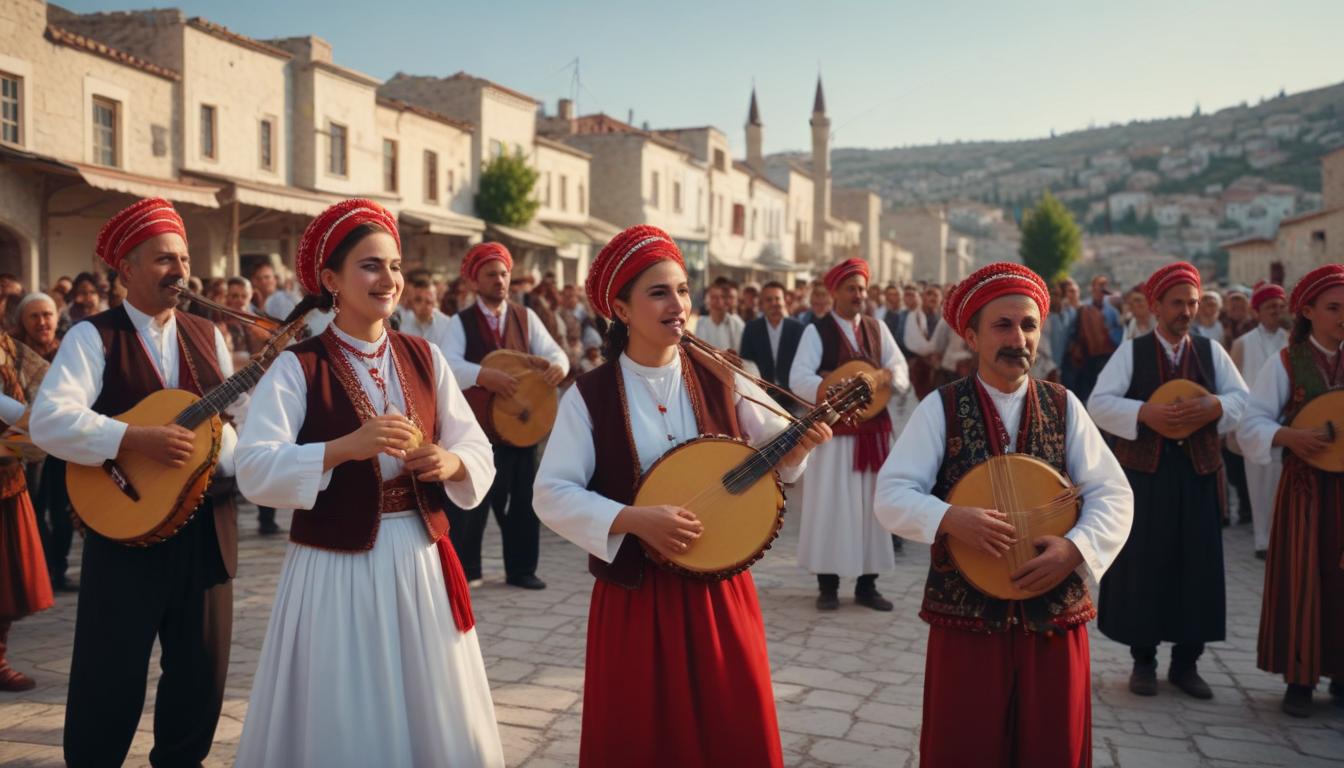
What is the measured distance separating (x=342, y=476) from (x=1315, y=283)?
4623 millimetres

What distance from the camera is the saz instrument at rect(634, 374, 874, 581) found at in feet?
10.6

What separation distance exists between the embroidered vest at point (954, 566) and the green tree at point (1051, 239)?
3509 inches

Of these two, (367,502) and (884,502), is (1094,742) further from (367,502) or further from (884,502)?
(367,502)

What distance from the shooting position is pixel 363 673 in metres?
3.20

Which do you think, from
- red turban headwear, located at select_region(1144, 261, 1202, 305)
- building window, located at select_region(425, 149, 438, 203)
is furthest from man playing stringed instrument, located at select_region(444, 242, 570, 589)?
building window, located at select_region(425, 149, 438, 203)

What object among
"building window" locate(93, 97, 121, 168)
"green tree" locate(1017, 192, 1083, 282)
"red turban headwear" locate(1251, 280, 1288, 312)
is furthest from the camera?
"green tree" locate(1017, 192, 1083, 282)

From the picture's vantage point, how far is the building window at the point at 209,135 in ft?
69.5

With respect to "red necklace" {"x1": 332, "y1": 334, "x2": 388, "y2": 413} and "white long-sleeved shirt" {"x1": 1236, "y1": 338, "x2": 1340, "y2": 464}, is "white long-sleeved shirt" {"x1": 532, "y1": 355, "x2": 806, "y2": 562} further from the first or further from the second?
"white long-sleeved shirt" {"x1": 1236, "y1": 338, "x2": 1340, "y2": 464}

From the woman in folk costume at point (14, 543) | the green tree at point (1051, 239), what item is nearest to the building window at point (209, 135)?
the woman in folk costume at point (14, 543)

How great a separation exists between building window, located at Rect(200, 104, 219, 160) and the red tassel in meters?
20.2

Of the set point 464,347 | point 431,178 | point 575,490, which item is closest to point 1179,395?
point 575,490

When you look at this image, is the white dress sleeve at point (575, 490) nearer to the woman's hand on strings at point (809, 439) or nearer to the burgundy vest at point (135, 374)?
the woman's hand on strings at point (809, 439)

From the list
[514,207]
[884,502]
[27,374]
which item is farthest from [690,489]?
[514,207]

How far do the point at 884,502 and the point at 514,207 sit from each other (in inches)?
1152
